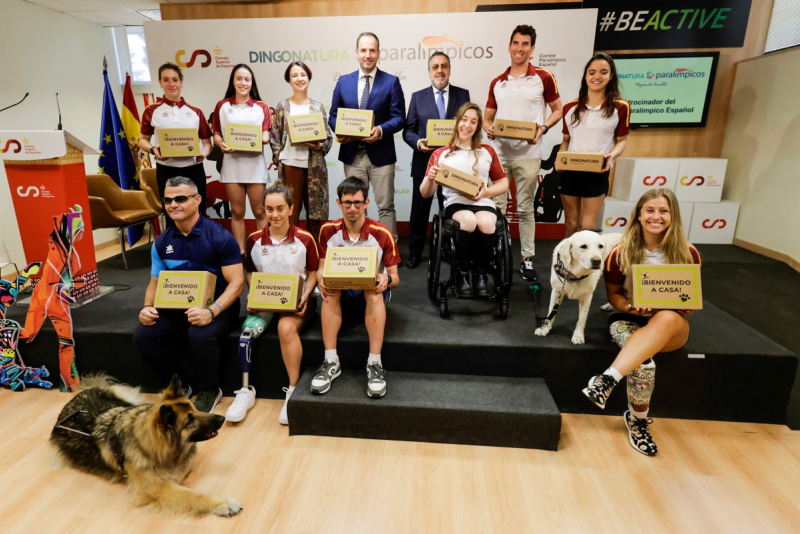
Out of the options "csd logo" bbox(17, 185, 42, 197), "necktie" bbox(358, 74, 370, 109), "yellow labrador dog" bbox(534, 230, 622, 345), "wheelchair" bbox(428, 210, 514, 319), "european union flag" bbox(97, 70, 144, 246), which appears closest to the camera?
"yellow labrador dog" bbox(534, 230, 622, 345)

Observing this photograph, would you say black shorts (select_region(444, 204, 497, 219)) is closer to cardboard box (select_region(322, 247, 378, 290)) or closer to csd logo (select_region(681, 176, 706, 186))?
cardboard box (select_region(322, 247, 378, 290))

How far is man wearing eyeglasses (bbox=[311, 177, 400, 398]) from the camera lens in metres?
2.20

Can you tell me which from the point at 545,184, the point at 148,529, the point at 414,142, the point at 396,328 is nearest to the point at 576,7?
the point at 545,184

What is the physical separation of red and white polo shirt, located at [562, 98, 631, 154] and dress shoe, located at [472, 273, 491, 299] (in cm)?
113

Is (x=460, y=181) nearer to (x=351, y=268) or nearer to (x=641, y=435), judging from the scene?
(x=351, y=268)

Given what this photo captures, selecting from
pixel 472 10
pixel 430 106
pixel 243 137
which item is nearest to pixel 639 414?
pixel 430 106

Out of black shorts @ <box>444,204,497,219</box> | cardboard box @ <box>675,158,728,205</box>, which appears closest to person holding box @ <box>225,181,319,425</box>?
black shorts @ <box>444,204,497,219</box>

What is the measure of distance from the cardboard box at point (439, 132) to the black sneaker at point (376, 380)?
1632 millimetres

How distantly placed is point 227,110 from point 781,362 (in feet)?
11.7

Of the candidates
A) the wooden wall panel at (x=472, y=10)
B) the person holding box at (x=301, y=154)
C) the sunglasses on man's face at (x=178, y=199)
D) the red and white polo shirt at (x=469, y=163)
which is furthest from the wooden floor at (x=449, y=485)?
the wooden wall panel at (x=472, y=10)

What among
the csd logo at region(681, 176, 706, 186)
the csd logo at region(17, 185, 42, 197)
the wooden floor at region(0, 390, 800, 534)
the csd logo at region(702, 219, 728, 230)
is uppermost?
the csd logo at region(681, 176, 706, 186)

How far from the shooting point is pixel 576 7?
4.54 meters

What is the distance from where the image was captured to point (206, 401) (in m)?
2.33

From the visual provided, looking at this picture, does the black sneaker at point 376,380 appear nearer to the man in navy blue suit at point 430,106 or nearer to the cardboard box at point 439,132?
the man in navy blue suit at point 430,106
